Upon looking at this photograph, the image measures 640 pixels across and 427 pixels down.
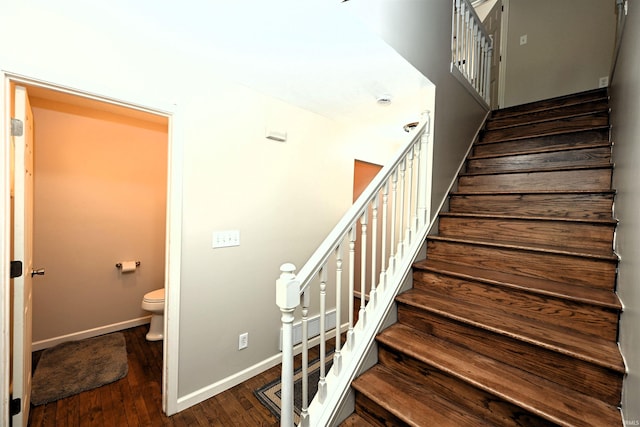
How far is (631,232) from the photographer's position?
108 cm

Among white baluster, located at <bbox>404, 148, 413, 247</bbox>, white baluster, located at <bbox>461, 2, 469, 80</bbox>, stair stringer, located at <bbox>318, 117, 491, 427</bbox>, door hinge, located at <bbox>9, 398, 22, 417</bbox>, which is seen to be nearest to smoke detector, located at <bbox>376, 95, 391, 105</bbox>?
white baluster, located at <bbox>404, 148, 413, 247</bbox>

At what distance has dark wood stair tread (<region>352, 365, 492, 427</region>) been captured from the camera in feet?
3.63

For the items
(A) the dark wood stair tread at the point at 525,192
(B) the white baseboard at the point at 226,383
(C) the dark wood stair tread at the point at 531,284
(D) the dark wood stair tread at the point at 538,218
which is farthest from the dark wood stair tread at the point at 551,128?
(B) the white baseboard at the point at 226,383

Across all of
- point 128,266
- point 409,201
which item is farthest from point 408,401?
point 128,266

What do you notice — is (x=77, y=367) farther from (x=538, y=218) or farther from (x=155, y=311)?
(x=538, y=218)

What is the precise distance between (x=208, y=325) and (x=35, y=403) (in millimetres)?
1167

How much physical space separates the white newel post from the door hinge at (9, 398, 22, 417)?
1414mm

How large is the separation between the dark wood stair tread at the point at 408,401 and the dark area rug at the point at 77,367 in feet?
6.47

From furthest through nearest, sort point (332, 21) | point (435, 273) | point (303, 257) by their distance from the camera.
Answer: point (303, 257)
point (435, 273)
point (332, 21)

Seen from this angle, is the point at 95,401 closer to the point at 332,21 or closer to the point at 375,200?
the point at 375,200

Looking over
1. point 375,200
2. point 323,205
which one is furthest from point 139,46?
point 323,205

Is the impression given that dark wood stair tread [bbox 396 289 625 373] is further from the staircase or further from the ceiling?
the ceiling

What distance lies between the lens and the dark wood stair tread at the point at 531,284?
3.96 feet

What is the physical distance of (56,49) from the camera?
1.28 metres
